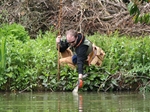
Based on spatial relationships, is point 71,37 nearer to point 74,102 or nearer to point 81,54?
point 81,54

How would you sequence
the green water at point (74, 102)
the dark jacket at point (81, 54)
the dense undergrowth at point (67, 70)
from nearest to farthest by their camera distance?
the green water at point (74, 102) → the dark jacket at point (81, 54) → the dense undergrowth at point (67, 70)

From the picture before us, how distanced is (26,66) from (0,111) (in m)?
4.75

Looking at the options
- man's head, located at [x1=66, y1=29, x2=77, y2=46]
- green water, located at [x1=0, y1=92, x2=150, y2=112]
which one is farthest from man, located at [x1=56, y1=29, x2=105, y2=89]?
green water, located at [x1=0, y1=92, x2=150, y2=112]

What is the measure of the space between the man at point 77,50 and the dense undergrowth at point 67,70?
0.63 ft

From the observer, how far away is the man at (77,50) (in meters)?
13.8

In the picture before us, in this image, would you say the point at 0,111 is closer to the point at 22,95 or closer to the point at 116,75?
the point at 22,95

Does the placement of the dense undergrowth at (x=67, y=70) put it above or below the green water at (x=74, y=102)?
above

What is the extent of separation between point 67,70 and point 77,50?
1.99 feet

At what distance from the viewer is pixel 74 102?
37.0 ft

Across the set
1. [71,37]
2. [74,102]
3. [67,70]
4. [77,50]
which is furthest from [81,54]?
[74,102]

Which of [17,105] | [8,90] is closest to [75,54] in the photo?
[8,90]

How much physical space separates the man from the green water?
0.80 m

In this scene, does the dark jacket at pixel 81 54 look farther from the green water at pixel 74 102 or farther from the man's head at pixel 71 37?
the green water at pixel 74 102

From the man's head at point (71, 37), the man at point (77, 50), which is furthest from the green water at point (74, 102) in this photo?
the man's head at point (71, 37)
